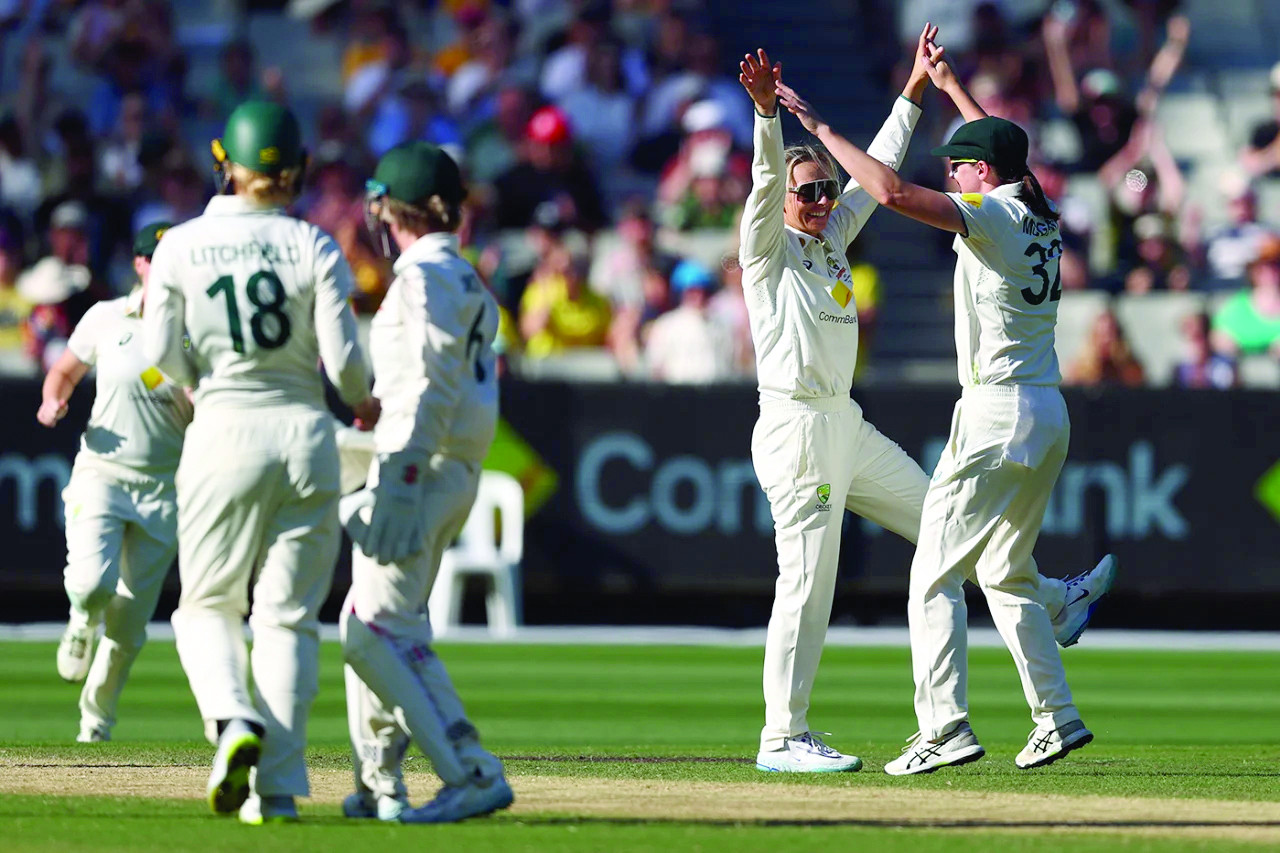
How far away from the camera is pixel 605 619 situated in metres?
16.6

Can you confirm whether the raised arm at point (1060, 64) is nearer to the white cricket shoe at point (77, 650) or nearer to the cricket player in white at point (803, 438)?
the cricket player in white at point (803, 438)

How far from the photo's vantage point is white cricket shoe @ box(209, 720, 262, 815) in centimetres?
622

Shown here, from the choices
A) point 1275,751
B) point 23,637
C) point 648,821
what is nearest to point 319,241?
point 648,821

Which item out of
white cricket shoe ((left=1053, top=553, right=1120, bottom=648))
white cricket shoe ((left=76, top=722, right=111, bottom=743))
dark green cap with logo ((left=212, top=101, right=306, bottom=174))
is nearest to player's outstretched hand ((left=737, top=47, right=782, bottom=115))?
dark green cap with logo ((left=212, top=101, right=306, bottom=174))

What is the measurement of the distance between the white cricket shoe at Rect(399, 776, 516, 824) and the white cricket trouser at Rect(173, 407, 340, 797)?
0.41 meters

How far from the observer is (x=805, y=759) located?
8.27 meters

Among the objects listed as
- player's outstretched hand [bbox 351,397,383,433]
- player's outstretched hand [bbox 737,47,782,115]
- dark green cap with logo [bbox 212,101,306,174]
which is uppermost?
player's outstretched hand [bbox 737,47,782,115]

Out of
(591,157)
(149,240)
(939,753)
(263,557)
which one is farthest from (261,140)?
(591,157)

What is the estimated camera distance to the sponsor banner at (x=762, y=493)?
16266 mm

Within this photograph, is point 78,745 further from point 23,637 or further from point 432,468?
point 23,637

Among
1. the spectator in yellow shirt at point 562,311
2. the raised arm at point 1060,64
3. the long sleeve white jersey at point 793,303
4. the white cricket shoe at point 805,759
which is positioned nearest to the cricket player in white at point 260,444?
the long sleeve white jersey at point 793,303

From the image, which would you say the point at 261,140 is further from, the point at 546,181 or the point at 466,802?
the point at 546,181

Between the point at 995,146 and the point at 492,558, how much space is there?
8697 mm

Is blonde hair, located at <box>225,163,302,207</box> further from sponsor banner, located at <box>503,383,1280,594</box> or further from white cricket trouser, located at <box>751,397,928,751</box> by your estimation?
sponsor banner, located at <box>503,383,1280,594</box>
